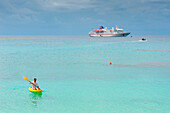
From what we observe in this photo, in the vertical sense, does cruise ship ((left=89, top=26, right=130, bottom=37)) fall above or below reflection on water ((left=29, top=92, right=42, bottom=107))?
above

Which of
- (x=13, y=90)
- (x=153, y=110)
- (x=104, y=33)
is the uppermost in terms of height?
(x=104, y=33)

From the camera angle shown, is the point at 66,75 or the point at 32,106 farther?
the point at 66,75

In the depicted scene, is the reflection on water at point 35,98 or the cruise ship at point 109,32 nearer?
the reflection on water at point 35,98

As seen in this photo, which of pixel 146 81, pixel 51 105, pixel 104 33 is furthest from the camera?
pixel 104 33

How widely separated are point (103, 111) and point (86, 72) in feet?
39.3

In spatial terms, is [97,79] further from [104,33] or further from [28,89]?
[104,33]

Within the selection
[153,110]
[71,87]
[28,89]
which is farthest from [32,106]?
[153,110]

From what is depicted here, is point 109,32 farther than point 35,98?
Yes

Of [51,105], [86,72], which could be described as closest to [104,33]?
[86,72]

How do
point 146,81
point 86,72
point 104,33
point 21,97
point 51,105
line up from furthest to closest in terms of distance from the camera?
1. point 104,33
2. point 86,72
3. point 146,81
4. point 21,97
5. point 51,105

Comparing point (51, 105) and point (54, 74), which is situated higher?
point (54, 74)

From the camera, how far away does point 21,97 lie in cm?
1540

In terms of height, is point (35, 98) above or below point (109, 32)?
below

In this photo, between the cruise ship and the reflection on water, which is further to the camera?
the cruise ship
